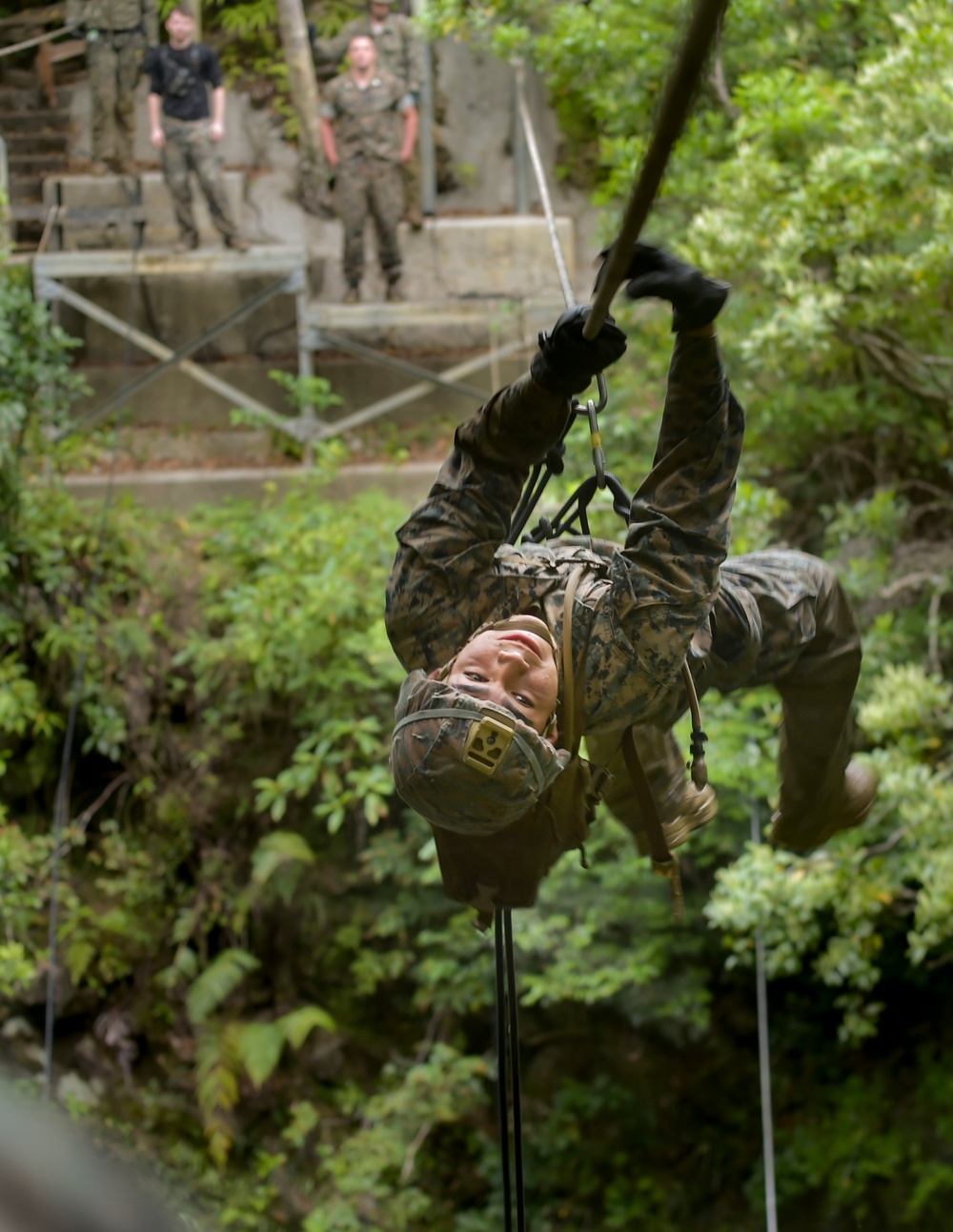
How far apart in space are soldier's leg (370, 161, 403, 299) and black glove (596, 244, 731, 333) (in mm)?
5309

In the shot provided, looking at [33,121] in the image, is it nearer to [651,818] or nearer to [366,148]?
[366,148]

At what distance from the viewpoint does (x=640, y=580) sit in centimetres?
A: 193

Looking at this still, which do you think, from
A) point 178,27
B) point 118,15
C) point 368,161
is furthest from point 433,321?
point 118,15

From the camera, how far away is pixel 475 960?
5.52m

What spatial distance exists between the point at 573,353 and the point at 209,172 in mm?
5190

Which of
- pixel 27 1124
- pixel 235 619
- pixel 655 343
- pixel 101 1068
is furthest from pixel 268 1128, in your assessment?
pixel 27 1124

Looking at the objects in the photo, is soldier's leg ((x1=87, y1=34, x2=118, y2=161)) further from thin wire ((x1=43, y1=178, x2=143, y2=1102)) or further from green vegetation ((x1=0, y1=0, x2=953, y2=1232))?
green vegetation ((x1=0, y1=0, x2=953, y2=1232))

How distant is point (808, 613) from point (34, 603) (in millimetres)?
4396

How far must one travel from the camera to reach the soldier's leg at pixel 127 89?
5957 mm

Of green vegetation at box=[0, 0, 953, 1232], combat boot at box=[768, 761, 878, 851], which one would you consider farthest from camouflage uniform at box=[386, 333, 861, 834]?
green vegetation at box=[0, 0, 953, 1232]

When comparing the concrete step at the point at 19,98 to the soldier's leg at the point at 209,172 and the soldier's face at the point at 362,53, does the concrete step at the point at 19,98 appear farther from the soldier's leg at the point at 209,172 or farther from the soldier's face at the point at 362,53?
the soldier's face at the point at 362,53

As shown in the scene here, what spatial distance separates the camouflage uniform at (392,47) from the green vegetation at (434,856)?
2.83ft

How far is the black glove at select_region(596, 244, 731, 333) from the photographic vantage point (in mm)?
1790

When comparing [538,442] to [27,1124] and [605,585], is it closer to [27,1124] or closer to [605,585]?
[605,585]
